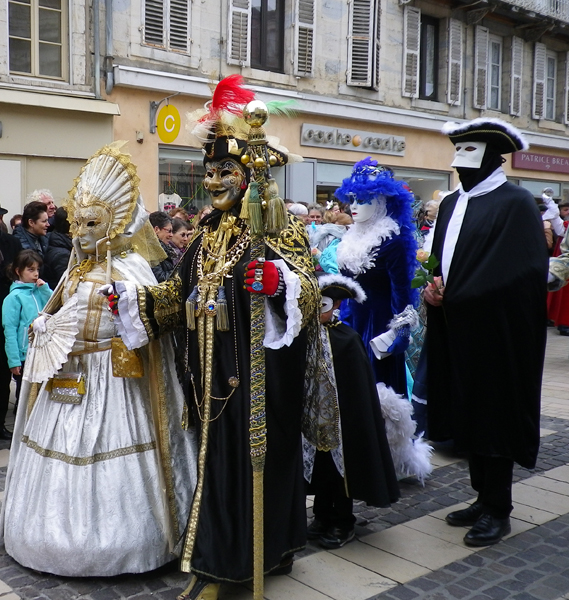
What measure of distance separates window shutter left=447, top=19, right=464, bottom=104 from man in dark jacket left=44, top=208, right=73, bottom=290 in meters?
12.4

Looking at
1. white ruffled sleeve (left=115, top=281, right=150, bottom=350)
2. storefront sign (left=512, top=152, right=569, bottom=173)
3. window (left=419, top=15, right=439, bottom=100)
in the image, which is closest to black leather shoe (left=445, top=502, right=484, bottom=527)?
white ruffled sleeve (left=115, top=281, right=150, bottom=350)

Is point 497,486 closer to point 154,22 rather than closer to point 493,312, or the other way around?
point 493,312

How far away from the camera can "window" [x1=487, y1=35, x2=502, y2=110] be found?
1788cm

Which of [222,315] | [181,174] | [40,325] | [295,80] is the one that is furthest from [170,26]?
[222,315]

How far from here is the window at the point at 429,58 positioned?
1645 centimetres

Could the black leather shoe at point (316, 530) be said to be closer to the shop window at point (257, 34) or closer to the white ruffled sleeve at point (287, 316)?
the white ruffled sleeve at point (287, 316)

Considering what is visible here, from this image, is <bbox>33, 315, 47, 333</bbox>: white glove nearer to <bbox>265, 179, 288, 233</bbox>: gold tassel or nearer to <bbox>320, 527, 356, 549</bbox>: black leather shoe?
<bbox>265, 179, 288, 233</bbox>: gold tassel

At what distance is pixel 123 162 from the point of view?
11.9ft

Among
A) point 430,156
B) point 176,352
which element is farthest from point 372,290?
point 430,156

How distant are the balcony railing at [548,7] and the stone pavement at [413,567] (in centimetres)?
1564

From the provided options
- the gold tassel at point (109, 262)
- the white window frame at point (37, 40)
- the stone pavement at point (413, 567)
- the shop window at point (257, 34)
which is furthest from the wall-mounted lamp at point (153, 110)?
the gold tassel at point (109, 262)

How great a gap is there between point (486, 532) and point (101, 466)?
204cm

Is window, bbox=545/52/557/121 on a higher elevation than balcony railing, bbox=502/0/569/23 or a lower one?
lower

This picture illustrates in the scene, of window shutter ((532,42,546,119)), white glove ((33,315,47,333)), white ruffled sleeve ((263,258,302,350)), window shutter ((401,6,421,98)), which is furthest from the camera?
window shutter ((532,42,546,119))
